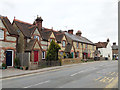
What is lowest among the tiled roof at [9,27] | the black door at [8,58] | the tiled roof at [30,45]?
the black door at [8,58]

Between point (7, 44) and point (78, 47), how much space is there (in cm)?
2520

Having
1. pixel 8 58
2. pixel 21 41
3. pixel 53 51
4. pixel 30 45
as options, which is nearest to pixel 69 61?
pixel 53 51

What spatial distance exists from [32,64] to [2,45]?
5.41 m

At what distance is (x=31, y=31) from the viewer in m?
24.5

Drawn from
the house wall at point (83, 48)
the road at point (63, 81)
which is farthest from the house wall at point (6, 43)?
the house wall at point (83, 48)

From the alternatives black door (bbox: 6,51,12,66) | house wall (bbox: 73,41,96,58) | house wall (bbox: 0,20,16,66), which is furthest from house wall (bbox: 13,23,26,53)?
house wall (bbox: 73,41,96,58)

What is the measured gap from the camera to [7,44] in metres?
19.6

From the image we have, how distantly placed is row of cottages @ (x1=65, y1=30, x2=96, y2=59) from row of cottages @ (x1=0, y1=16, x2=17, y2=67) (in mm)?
16603

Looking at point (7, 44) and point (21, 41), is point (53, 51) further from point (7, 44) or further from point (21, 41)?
point (7, 44)

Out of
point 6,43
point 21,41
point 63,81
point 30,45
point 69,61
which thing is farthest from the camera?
point 69,61

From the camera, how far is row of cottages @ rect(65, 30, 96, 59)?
1400 inches

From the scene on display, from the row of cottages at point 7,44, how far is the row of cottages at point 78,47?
1660 cm

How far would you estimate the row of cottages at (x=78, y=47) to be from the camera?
3555cm

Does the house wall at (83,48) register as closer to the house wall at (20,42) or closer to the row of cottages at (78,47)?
the row of cottages at (78,47)
